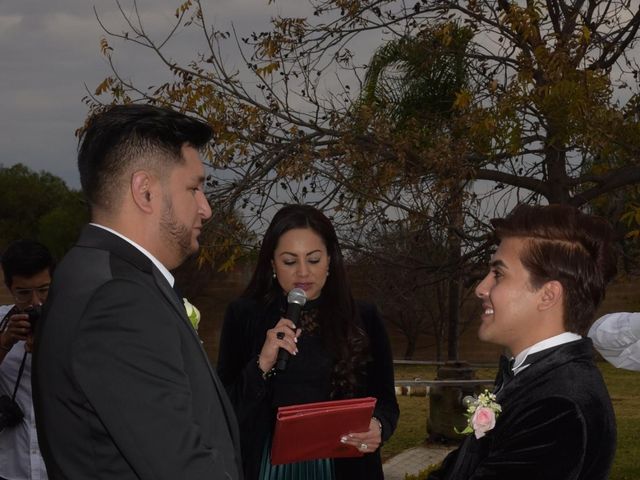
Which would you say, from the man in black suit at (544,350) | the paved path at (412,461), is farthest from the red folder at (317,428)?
the paved path at (412,461)

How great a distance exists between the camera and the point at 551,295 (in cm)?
309

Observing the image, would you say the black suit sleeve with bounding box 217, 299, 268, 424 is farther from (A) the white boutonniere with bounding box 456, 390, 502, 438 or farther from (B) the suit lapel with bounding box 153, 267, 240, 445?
(B) the suit lapel with bounding box 153, 267, 240, 445

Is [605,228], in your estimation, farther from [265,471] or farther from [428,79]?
[428,79]

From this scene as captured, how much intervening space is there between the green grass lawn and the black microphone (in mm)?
8987

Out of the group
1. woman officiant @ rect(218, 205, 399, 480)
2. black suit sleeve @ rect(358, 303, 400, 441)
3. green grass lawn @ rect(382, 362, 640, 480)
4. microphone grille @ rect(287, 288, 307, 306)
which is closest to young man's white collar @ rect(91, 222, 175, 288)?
microphone grille @ rect(287, 288, 307, 306)

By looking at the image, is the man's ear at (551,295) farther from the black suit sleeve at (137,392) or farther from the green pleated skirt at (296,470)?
the green pleated skirt at (296,470)

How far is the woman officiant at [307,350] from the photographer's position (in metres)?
4.52

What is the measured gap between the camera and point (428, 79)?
36.0ft

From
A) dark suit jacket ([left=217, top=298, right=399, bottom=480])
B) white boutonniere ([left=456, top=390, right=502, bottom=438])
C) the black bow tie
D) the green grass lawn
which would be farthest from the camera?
the green grass lawn

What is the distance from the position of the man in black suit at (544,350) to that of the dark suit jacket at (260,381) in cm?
129

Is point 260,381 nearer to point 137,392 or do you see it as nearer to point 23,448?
point 23,448

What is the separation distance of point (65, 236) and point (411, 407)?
23637mm

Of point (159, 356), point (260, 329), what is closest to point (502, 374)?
point (159, 356)

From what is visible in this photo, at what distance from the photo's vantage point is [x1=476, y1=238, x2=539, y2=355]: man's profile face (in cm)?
311
